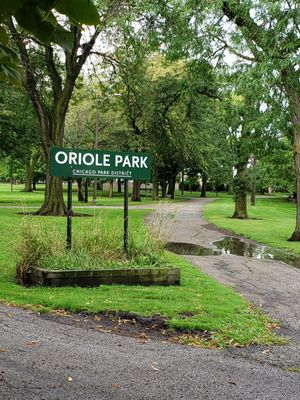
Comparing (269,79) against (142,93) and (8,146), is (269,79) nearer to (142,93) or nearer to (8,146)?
Answer: (142,93)

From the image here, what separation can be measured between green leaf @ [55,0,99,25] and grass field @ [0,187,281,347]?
499 cm

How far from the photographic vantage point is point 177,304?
7410 mm

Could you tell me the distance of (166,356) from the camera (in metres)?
5.23

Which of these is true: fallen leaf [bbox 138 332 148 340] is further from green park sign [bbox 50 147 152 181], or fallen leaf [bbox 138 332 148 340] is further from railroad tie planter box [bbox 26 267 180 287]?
green park sign [bbox 50 147 152 181]

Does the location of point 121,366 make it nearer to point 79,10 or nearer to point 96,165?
point 79,10

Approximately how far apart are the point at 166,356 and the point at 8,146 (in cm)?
3060

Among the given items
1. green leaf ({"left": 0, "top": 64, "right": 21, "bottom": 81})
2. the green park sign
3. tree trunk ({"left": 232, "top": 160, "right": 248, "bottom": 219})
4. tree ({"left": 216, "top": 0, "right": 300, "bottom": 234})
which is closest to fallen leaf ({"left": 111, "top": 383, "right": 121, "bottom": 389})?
green leaf ({"left": 0, "top": 64, "right": 21, "bottom": 81})

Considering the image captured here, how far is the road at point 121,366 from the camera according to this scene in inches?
163

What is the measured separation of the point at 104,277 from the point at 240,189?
75.5 ft

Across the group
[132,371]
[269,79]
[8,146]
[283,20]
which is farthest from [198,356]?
[8,146]

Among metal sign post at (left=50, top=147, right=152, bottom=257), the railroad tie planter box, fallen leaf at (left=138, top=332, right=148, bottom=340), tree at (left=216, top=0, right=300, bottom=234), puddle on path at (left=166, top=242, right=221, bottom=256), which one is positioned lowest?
puddle on path at (left=166, top=242, right=221, bottom=256)

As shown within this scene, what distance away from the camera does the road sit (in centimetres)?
414

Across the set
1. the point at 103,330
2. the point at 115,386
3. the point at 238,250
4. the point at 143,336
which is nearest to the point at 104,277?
the point at 103,330

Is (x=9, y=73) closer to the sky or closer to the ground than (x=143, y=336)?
closer to the sky
